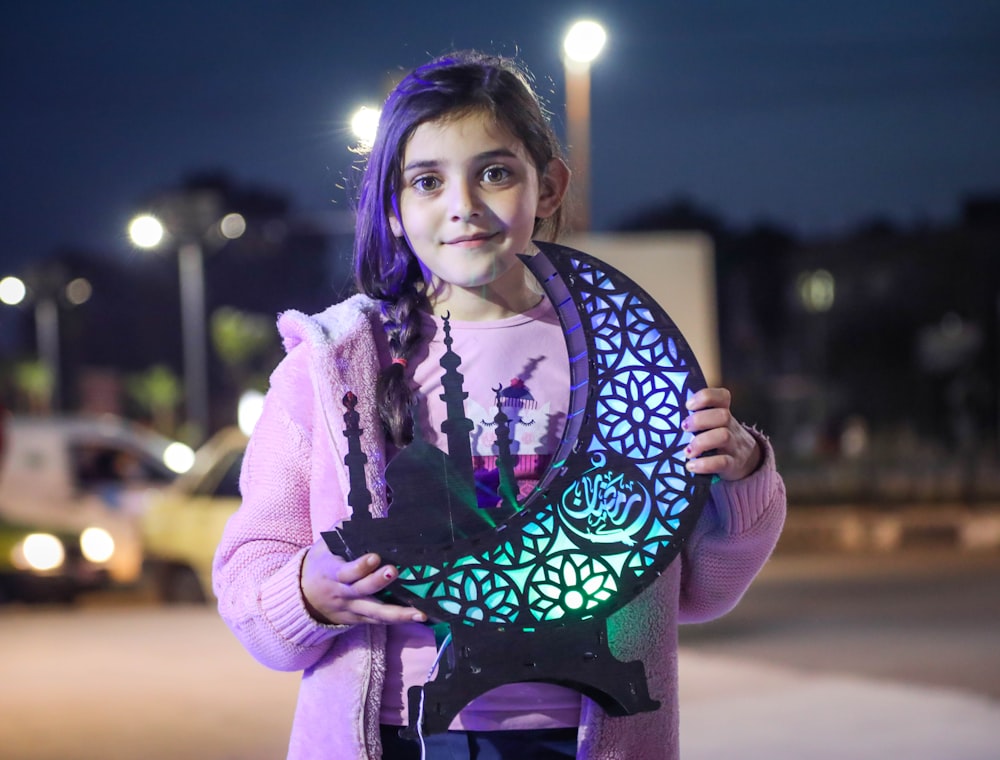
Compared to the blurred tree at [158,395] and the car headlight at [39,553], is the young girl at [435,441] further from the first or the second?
the blurred tree at [158,395]

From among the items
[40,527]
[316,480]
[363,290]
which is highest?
[40,527]

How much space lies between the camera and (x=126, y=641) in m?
8.70

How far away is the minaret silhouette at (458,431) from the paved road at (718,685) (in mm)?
4294

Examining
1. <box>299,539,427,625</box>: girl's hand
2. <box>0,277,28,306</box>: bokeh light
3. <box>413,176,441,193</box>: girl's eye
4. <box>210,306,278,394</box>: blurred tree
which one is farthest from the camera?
<box>210,306,278,394</box>: blurred tree

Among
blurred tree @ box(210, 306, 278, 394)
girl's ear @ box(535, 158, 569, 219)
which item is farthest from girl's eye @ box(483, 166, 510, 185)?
blurred tree @ box(210, 306, 278, 394)

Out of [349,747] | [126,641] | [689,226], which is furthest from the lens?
[689,226]

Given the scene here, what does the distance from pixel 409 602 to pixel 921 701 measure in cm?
583

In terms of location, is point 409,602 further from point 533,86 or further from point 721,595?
point 533,86

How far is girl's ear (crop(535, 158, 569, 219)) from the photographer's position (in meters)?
2.00

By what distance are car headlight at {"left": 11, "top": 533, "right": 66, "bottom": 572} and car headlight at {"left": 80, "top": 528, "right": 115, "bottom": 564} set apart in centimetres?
21

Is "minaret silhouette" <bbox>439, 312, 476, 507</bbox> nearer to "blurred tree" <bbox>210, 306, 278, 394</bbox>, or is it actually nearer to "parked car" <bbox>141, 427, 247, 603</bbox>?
"parked car" <bbox>141, 427, 247, 603</bbox>

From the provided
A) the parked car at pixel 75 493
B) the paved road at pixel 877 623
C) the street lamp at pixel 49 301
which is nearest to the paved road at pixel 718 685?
the paved road at pixel 877 623

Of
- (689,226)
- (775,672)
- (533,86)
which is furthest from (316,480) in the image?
(689,226)

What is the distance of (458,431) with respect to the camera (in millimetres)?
1677
